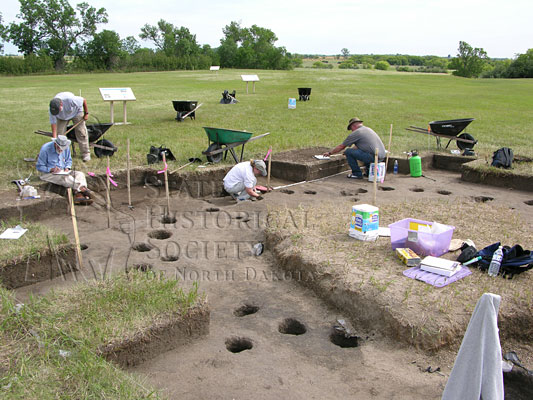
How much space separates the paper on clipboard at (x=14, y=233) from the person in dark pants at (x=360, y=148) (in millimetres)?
6489

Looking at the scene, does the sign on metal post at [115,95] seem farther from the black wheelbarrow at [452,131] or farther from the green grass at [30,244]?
the green grass at [30,244]

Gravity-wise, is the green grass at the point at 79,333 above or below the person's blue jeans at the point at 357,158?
below

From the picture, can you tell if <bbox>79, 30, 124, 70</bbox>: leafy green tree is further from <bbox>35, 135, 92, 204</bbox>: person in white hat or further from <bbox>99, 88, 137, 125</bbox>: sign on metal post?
<bbox>35, 135, 92, 204</bbox>: person in white hat

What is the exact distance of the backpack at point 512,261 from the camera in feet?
15.9

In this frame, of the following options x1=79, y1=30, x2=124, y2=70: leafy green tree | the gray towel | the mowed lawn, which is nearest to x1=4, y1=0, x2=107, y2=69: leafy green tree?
x1=79, y1=30, x2=124, y2=70: leafy green tree

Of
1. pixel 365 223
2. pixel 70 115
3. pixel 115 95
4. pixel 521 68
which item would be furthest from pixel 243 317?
pixel 521 68

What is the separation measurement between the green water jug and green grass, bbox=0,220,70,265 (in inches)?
297

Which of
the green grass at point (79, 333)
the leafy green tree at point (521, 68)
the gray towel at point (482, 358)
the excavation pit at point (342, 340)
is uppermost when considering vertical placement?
the leafy green tree at point (521, 68)

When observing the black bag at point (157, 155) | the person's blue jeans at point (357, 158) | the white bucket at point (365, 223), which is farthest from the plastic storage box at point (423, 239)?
the black bag at point (157, 155)

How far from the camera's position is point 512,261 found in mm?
4906

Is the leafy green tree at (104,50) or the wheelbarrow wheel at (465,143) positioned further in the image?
the leafy green tree at (104,50)

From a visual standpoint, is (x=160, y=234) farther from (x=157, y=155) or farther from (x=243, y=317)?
(x=157, y=155)

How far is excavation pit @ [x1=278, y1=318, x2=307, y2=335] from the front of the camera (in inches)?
184

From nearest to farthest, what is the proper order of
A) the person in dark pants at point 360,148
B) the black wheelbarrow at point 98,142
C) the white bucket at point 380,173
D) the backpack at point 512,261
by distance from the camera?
the backpack at point 512,261, the white bucket at point 380,173, the person in dark pants at point 360,148, the black wheelbarrow at point 98,142
